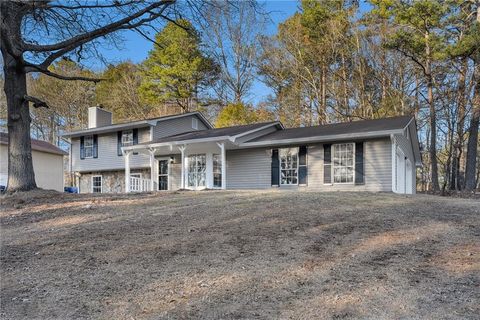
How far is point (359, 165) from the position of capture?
43.1 feet

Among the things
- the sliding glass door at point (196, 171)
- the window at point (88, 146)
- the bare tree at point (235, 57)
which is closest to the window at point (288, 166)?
the sliding glass door at point (196, 171)

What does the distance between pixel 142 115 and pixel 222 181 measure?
15277 mm

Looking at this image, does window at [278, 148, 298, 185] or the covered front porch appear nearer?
window at [278, 148, 298, 185]

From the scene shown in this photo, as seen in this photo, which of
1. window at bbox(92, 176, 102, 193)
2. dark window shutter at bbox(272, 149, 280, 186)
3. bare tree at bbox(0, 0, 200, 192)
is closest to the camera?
bare tree at bbox(0, 0, 200, 192)

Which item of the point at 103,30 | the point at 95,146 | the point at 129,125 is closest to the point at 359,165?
the point at 103,30

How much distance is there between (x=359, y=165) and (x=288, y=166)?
2645 mm

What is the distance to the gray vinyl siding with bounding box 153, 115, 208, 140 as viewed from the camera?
62.2 ft

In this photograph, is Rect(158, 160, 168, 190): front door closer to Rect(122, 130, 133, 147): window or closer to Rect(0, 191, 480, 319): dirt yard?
Rect(122, 130, 133, 147): window

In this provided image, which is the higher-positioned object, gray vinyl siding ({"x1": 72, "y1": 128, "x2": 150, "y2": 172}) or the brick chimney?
the brick chimney

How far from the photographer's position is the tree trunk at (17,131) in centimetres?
955

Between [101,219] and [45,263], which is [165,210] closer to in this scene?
[101,219]

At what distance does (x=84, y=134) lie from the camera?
2070 cm

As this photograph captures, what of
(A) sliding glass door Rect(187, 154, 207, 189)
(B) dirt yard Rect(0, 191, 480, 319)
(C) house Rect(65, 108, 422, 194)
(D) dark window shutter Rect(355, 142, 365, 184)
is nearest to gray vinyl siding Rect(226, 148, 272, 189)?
(C) house Rect(65, 108, 422, 194)

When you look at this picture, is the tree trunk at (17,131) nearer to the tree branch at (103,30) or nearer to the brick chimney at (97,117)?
the tree branch at (103,30)
